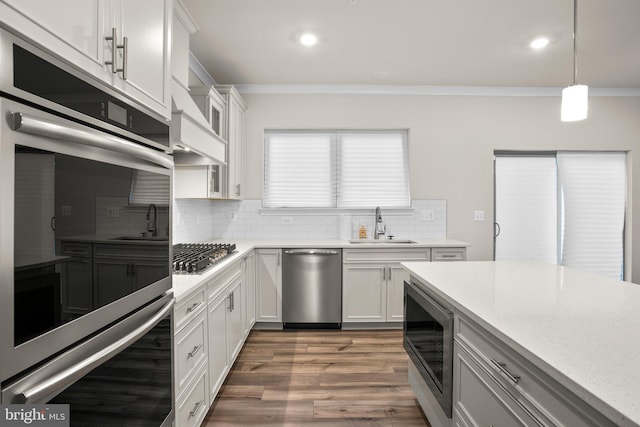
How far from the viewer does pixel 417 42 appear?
290cm

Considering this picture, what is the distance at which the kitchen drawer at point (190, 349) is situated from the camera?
4.87ft

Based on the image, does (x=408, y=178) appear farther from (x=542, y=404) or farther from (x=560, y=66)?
(x=542, y=404)

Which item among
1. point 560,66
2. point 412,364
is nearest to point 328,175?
point 412,364

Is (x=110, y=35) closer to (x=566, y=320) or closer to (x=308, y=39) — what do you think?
(x=566, y=320)

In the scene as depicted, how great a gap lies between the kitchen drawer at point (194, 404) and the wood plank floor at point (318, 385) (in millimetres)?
226

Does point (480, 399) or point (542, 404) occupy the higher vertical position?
point (542, 404)

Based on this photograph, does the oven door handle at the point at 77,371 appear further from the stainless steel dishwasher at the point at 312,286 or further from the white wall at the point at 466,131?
the white wall at the point at 466,131

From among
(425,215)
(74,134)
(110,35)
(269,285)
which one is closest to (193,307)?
(74,134)

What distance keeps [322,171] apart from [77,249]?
3280 millimetres

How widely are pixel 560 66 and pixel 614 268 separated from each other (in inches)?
98.9

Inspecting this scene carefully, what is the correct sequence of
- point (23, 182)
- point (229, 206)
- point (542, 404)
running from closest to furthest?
1. point (23, 182)
2. point (542, 404)
3. point (229, 206)

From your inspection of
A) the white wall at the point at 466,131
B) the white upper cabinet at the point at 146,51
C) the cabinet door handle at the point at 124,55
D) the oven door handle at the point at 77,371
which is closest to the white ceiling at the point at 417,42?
the white wall at the point at 466,131

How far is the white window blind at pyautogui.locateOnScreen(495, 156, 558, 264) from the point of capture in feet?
13.1

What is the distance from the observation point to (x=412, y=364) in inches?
85.2
